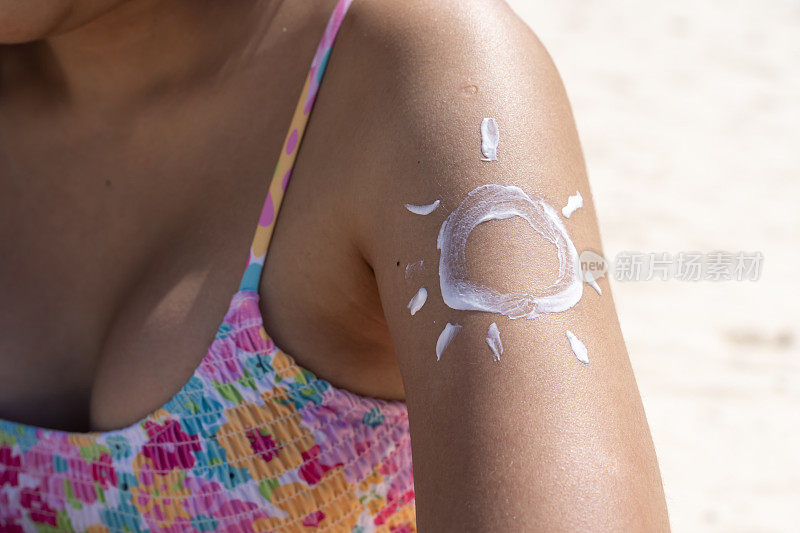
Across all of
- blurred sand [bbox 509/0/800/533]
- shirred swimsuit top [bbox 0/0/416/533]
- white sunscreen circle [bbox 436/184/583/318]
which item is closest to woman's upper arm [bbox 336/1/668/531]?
white sunscreen circle [bbox 436/184/583/318]

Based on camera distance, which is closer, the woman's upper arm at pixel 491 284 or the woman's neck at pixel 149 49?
the woman's upper arm at pixel 491 284

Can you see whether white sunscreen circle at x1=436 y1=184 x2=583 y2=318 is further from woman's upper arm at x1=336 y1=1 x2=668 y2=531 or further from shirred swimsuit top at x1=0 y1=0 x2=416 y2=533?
shirred swimsuit top at x1=0 y1=0 x2=416 y2=533

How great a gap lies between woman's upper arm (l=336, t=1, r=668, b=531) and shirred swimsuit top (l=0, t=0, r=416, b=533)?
6.9 inches

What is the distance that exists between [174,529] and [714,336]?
2153 millimetres

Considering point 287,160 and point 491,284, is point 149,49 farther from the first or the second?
point 491,284

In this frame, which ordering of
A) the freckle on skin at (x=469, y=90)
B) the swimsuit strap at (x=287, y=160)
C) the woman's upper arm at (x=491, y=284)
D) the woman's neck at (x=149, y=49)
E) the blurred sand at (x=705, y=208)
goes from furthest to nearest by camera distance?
the blurred sand at (x=705, y=208)
the woman's neck at (x=149, y=49)
the swimsuit strap at (x=287, y=160)
the freckle on skin at (x=469, y=90)
the woman's upper arm at (x=491, y=284)

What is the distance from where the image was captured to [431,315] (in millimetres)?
814

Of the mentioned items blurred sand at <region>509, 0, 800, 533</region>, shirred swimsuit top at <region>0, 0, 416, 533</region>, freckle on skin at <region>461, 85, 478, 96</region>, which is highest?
freckle on skin at <region>461, 85, 478, 96</region>

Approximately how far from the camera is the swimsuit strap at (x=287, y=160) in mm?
1001

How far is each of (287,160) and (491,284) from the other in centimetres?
36

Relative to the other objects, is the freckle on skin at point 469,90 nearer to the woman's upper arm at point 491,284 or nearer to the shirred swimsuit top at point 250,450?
the woman's upper arm at point 491,284

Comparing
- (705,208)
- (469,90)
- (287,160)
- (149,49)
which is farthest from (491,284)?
(705,208)

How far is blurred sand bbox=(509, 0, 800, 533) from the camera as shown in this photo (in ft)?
7.82

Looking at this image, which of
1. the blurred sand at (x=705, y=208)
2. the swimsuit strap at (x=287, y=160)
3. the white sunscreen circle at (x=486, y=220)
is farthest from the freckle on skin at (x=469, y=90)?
the blurred sand at (x=705, y=208)
